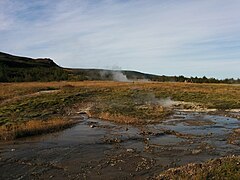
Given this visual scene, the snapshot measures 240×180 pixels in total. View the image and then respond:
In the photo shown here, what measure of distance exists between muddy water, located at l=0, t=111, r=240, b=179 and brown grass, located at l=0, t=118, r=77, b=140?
1.34m

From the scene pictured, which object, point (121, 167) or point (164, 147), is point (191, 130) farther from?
point (121, 167)

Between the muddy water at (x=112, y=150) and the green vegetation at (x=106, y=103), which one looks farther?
the green vegetation at (x=106, y=103)

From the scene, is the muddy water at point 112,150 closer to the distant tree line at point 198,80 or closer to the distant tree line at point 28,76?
the distant tree line at point 28,76

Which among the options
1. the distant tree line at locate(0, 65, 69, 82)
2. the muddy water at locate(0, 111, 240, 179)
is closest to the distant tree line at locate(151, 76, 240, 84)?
the distant tree line at locate(0, 65, 69, 82)

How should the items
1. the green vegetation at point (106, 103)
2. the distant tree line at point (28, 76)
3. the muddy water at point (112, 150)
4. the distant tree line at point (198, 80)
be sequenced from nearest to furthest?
the muddy water at point (112, 150) → the green vegetation at point (106, 103) → the distant tree line at point (28, 76) → the distant tree line at point (198, 80)

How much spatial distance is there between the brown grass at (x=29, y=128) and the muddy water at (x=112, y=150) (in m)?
1.34

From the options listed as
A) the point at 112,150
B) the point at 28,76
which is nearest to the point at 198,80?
the point at 28,76

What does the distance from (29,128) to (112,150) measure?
987 cm

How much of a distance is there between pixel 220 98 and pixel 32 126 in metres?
36.1

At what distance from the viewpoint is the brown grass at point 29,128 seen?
90.0 ft

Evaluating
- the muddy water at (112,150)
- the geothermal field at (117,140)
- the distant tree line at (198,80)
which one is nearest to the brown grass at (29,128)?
the geothermal field at (117,140)

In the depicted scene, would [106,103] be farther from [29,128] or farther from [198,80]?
[198,80]

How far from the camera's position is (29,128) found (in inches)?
1159

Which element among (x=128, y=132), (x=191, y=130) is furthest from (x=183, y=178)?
(x=191, y=130)
